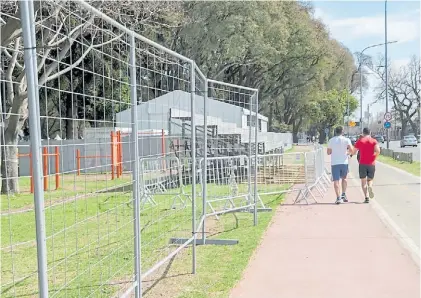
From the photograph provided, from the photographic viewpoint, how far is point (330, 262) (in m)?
6.39

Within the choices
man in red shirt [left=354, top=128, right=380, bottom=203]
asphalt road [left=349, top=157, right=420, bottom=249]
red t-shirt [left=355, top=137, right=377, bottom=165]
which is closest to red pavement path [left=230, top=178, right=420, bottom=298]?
asphalt road [left=349, top=157, right=420, bottom=249]

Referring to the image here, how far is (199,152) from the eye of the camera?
11.2 m

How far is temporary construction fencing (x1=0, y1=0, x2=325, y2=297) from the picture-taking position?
364cm

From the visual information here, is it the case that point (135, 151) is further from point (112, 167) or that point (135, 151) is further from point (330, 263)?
point (330, 263)

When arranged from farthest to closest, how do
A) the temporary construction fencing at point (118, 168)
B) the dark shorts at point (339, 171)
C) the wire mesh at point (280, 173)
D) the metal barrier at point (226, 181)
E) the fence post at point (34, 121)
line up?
the wire mesh at point (280, 173)
the dark shorts at point (339, 171)
the metal barrier at point (226, 181)
the temporary construction fencing at point (118, 168)
the fence post at point (34, 121)

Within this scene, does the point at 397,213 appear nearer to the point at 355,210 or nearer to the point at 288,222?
the point at 355,210

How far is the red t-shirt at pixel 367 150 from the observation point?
11812mm

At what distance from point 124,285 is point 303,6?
43.5 meters

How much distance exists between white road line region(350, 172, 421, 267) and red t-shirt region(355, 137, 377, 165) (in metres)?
1.15

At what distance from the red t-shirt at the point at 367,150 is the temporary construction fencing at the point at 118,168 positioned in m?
1.34

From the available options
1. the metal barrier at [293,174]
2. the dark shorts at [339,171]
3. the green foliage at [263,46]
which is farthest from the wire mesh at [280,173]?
the green foliage at [263,46]

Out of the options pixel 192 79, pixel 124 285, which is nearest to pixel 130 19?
pixel 192 79

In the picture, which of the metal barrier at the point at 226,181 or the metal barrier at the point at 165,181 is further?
the metal barrier at the point at 226,181

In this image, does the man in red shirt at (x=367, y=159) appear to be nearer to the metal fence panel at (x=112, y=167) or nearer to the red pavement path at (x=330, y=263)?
the red pavement path at (x=330, y=263)
